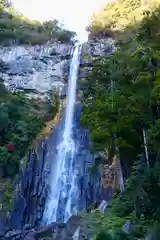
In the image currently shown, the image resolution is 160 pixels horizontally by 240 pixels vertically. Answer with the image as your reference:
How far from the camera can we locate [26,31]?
2755 centimetres

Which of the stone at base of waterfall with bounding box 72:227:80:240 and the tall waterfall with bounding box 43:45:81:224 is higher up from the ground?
the tall waterfall with bounding box 43:45:81:224

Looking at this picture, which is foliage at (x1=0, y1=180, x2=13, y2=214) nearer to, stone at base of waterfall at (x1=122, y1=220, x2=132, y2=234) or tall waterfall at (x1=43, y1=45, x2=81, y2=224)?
tall waterfall at (x1=43, y1=45, x2=81, y2=224)

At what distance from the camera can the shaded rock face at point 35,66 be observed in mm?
23906

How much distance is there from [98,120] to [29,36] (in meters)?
15.9

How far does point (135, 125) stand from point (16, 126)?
972cm

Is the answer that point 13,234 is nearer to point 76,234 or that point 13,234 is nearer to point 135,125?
point 76,234

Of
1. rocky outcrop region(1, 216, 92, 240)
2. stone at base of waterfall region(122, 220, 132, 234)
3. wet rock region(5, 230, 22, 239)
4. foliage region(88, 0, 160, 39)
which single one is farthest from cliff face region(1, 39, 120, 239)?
stone at base of waterfall region(122, 220, 132, 234)

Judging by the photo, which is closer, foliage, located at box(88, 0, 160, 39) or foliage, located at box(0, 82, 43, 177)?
foliage, located at box(0, 82, 43, 177)

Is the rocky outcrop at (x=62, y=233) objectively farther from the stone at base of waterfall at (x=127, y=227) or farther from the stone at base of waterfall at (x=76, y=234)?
the stone at base of waterfall at (x=127, y=227)

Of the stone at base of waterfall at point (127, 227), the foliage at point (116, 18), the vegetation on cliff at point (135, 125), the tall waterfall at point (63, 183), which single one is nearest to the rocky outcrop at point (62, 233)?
the vegetation on cliff at point (135, 125)

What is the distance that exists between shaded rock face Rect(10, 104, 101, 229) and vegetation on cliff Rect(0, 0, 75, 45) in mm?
10052

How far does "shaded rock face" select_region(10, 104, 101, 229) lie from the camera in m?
16.1

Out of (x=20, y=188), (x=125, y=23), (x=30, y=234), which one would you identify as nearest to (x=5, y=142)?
(x=20, y=188)

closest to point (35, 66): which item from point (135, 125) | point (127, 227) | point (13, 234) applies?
point (13, 234)
